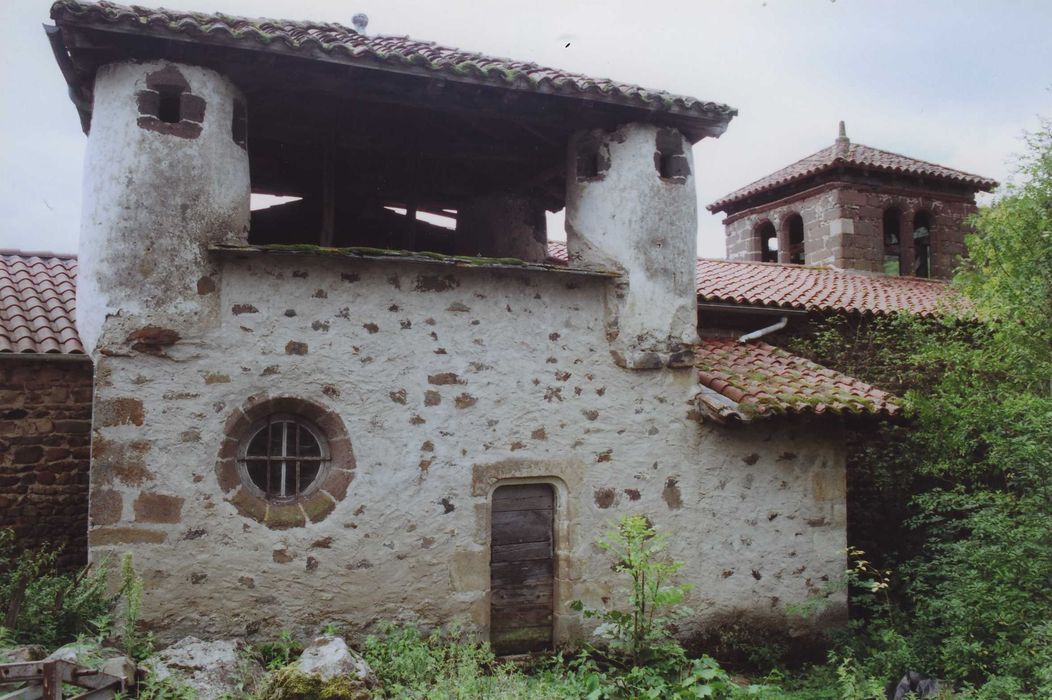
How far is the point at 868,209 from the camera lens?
15.6 metres

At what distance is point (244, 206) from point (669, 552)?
15.7 feet

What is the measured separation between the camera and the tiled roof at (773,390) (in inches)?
295

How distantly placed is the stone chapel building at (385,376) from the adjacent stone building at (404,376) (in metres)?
0.02

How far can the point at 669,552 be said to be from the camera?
7.57m

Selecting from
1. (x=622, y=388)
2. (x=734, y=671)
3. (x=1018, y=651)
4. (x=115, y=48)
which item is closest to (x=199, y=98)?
(x=115, y=48)

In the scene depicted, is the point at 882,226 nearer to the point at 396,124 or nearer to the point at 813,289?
the point at 813,289

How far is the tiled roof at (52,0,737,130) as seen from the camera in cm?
609

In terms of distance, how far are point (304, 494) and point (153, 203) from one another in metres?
2.55

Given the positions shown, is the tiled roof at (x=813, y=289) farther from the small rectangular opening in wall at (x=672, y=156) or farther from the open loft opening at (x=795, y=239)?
the open loft opening at (x=795, y=239)

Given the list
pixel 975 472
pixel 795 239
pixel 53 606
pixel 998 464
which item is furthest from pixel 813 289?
pixel 53 606

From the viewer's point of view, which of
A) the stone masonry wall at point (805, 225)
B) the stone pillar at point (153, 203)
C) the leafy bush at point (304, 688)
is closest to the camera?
the leafy bush at point (304, 688)

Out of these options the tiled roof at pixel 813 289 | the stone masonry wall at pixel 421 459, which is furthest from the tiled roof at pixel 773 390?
the tiled roof at pixel 813 289

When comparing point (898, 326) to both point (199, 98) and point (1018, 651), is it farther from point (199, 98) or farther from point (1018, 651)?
point (199, 98)

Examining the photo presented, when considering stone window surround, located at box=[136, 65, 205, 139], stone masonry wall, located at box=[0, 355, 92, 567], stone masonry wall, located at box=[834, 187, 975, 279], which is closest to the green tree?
stone masonry wall, located at box=[834, 187, 975, 279]
